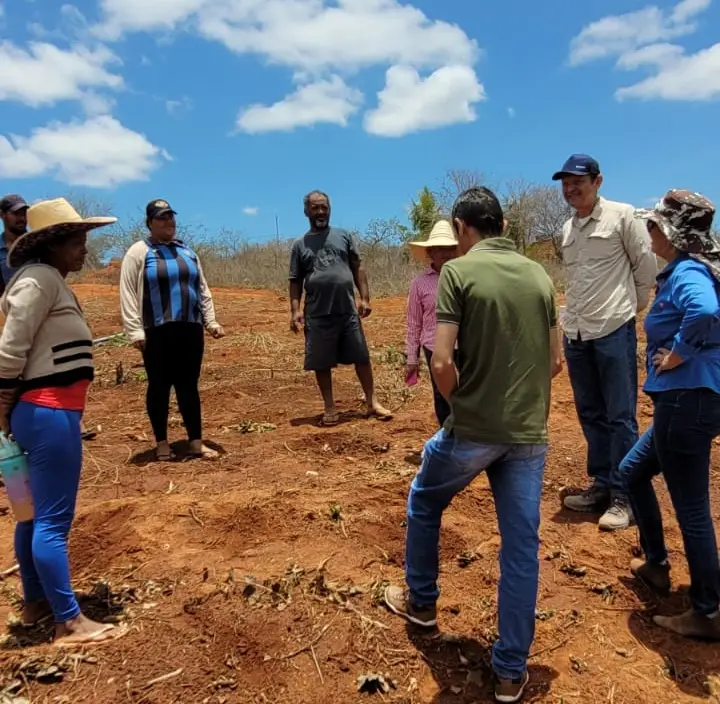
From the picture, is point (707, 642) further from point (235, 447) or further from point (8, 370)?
point (235, 447)

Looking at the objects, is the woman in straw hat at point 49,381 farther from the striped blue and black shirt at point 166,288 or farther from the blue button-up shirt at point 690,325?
the blue button-up shirt at point 690,325

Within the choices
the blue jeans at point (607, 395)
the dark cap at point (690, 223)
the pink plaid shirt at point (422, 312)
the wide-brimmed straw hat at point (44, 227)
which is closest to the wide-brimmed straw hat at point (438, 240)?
the pink plaid shirt at point (422, 312)

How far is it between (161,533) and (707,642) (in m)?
2.85

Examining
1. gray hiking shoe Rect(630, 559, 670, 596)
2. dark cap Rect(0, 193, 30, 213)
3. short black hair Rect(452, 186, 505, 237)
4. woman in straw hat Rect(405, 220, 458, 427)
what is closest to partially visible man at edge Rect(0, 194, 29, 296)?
dark cap Rect(0, 193, 30, 213)

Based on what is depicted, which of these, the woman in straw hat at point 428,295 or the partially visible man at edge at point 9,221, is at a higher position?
the partially visible man at edge at point 9,221

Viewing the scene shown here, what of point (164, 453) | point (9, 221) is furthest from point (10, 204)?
point (164, 453)

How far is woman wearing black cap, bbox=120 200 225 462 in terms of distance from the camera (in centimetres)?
495

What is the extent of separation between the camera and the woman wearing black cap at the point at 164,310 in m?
4.95

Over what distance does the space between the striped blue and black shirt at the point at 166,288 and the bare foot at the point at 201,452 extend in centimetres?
102

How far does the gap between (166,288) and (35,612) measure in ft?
8.44

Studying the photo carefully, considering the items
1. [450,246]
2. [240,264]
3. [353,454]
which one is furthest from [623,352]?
[240,264]

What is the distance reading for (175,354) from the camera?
5164 millimetres

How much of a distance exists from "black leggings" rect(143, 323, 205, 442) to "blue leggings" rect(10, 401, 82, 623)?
2.30 meters

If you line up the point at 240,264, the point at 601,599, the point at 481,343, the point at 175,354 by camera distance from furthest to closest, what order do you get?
the point at 240,264 → the point at 175,354 → the point at 601,599 → the point at 481,343
